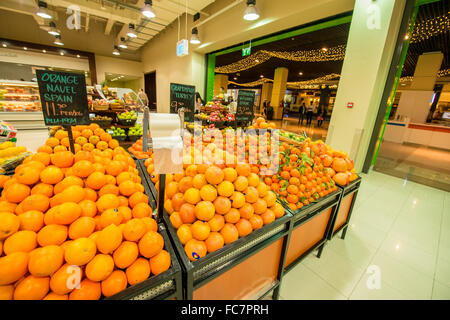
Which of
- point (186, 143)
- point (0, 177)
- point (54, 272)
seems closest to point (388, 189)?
point (186, 143)

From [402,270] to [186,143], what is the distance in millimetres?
2562

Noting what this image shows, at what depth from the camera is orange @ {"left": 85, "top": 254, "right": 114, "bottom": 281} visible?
753 mm

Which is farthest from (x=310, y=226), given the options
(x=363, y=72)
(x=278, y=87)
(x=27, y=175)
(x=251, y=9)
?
(x=278, y=87)

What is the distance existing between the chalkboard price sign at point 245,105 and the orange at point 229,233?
128 inches

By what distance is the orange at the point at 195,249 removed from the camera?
0.97 meters

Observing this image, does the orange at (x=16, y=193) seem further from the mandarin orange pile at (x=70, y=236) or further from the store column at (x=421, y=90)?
the store column at (x=421, y=90)

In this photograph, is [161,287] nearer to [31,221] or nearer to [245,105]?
[31,221]

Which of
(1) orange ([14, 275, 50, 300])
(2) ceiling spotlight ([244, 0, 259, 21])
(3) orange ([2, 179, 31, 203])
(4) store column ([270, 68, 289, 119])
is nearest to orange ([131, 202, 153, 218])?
(1) orange ([14, 275, 50, 300])

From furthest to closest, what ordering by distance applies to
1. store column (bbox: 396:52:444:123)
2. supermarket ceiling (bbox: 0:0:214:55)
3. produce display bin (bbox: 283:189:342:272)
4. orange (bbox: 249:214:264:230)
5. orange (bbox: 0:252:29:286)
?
store column (bbox: 396:52:444:123)
supermarket ceiling (bbox: 0:0:214:55)
produce display bin (bbox: 283:189:342:272)
orange (bbox: 249:214:264:230)
orange (bbox: 0:252:29:286)

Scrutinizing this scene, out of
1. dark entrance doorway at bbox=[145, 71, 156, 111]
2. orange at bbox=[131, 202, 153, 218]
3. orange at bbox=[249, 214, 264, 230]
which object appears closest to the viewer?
orange at bbox=[131, 202, 153, 218]

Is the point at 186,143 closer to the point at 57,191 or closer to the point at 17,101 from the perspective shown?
the point at 57,191

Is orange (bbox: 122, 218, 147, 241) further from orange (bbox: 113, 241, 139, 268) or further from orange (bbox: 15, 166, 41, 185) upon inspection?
A: orange (bbox: 15, 166, 41, 185)

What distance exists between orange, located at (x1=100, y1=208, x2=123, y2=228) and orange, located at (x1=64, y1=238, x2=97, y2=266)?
0.13m

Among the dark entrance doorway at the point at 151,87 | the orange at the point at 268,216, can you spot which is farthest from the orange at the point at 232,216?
the dark entrance doorway at the point at 151,87
